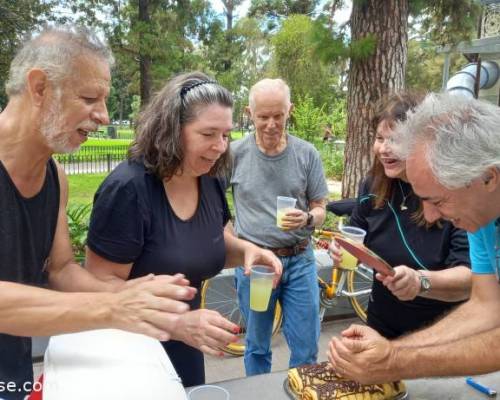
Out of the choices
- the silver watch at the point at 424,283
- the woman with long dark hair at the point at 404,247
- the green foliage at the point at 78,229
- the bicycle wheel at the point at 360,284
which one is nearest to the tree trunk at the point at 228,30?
the green foliage at the point at 78,229

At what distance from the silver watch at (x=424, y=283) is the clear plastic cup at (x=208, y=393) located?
3.33 ft

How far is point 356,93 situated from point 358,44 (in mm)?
596

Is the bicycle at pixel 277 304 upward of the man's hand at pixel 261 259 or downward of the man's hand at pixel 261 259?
downward

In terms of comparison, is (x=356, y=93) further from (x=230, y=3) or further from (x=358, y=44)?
(x=230, y=3)

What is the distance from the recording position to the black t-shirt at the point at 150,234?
1.74 m

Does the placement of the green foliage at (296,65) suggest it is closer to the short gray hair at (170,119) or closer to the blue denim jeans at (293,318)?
the blue denim jeans at (293,318)

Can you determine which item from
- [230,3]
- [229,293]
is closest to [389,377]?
[229,293]

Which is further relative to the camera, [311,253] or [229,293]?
[229,293]

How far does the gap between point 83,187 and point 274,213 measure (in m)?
8.02

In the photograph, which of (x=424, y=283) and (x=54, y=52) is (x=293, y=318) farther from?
(x=54, y=52)

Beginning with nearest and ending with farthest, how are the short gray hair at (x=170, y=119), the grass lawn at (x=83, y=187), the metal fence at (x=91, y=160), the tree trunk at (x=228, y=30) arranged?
the short gray hair at (x=170, y=119) < the grass lawn at (x=83, y=187) < the metal fence at (x=91, y=160) < the tree trunk at (x=228, y=30)

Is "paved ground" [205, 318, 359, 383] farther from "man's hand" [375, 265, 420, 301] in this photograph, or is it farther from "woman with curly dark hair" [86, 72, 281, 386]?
"man's hand" [375, 265, 420, 301]

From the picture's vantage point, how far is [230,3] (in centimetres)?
2769

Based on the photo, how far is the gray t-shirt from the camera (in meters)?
3.08
